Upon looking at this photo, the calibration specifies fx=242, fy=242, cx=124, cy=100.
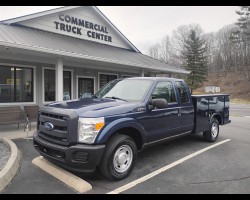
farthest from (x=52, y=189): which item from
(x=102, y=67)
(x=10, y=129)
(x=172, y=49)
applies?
(x=172, y=49)

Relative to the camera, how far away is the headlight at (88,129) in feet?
13.2

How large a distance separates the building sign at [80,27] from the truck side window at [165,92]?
8.46m

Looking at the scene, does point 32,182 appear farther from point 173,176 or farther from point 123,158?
point 173,176

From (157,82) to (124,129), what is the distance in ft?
4.96

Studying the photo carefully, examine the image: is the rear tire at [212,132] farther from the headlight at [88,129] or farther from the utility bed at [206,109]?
the headlight at [88,129]

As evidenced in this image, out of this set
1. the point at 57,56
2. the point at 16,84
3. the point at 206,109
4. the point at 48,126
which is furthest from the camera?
the point at 16,84

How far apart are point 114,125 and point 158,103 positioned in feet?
3.61

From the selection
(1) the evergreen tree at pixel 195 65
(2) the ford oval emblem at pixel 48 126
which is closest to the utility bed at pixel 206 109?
(2) the ford oval emblem at pixel 48 126

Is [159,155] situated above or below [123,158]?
below

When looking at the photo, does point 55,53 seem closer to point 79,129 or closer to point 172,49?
point 79,129

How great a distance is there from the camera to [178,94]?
6.10 meters

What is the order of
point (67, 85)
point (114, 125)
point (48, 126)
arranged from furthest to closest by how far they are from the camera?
point (67, 85)
point (48, 126)
point (114, 125)

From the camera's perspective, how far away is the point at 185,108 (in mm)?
6148

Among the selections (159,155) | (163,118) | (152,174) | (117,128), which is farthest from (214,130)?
(117,128)
